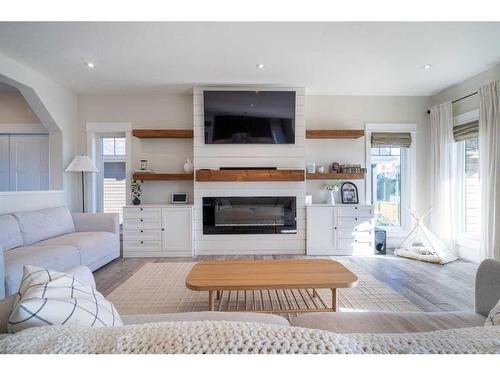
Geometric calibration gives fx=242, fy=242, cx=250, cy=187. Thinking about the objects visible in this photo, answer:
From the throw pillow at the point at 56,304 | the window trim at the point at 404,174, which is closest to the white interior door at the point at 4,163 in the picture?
the throw pillow at the point at 56,304

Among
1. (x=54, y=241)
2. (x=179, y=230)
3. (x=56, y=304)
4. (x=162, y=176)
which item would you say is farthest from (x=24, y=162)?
(x=56, y=304)

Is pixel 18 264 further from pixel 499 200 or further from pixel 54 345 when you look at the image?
pixel 499 200

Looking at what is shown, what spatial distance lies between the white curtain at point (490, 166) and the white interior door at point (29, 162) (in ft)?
20.6

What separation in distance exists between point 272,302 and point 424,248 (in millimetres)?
2854

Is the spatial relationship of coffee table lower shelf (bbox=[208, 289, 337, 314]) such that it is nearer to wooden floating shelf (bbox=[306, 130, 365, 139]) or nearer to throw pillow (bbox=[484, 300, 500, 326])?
Answer: throw pillow (bbox=[484, 300, 500, 326])

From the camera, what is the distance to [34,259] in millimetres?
2102

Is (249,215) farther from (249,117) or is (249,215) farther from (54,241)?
(54,241)

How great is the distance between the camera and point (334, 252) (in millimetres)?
3670

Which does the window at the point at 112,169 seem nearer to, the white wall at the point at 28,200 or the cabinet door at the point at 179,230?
the white wall at the point at 28,200

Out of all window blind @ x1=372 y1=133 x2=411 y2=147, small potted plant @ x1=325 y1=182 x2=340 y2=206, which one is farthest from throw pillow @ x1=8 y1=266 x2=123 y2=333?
window blind @ x1=372 y1=133 x2=411 y2=147

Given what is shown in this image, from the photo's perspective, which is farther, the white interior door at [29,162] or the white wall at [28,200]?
the white interior door at [29,162]

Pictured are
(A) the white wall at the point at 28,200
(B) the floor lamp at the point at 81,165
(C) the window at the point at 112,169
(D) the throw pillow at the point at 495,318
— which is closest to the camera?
(D) the throw pillow at the point at 495,318

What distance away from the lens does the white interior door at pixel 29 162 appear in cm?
389

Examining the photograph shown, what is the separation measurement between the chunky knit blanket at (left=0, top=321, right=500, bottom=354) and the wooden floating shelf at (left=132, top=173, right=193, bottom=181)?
3.28m
